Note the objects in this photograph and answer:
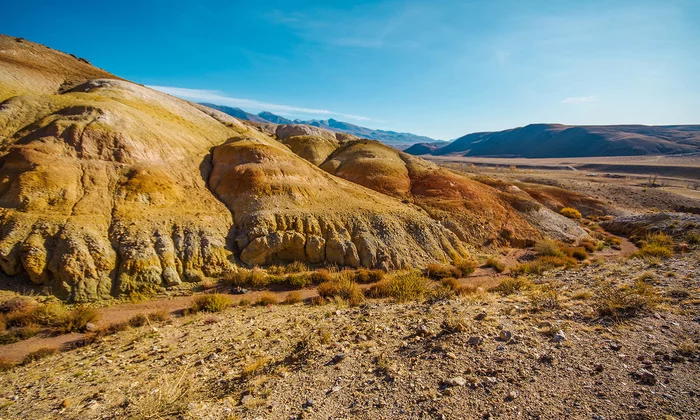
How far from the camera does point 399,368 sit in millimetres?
7953

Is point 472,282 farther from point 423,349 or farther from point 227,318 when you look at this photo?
point 227,318

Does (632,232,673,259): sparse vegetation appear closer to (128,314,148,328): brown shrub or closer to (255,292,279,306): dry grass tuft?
(255,292,279,306): dry grass tuft

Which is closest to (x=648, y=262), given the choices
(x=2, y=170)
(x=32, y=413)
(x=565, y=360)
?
(x=565, y=360)

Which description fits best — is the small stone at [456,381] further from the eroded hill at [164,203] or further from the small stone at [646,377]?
the eroded hill at [164,203]

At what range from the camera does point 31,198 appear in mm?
15922

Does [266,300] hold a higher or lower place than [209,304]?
lower

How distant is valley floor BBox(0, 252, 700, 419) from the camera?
6441mm

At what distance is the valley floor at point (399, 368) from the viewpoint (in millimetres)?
6441

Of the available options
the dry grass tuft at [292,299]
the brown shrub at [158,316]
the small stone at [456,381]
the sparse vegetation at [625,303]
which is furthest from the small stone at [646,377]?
the brown shrub at [158,316]

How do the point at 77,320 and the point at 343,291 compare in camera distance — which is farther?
the point at 343,291

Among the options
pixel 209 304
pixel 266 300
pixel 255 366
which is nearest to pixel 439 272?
pixel 266 300

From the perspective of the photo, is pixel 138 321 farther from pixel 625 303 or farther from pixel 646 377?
pixel 625 303

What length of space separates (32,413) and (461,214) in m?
30.0

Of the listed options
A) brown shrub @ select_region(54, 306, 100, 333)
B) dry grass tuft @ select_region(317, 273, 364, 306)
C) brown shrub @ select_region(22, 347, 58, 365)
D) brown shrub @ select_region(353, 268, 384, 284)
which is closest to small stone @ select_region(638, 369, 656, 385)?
dry grass tuft @ select_region(317, 273, 364, 306)
